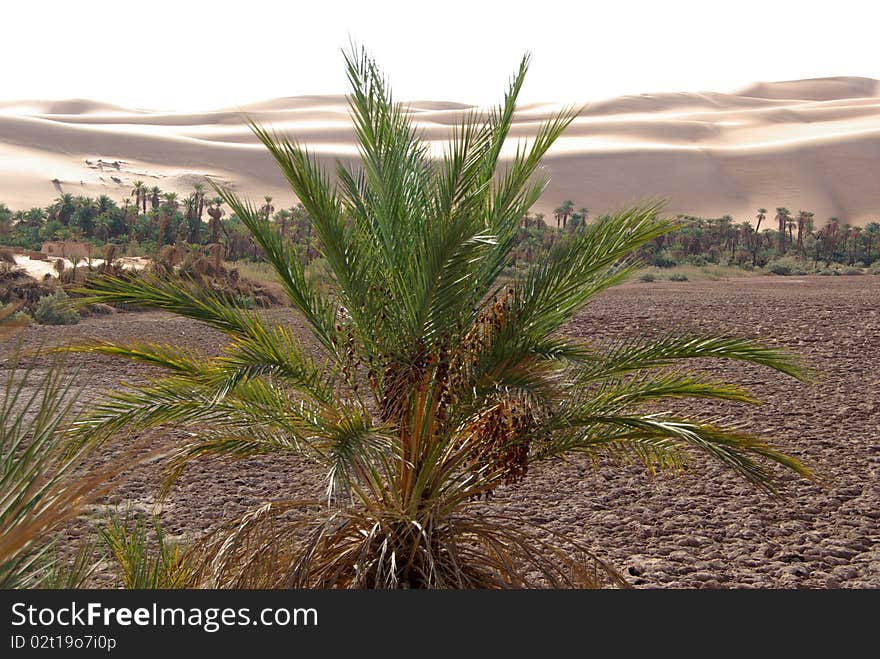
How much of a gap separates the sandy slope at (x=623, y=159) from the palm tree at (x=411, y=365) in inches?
2255

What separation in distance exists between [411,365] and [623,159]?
83.3 m

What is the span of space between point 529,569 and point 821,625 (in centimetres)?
280

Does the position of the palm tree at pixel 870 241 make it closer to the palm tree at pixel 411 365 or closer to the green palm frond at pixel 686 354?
the green palm frond at pixel 686 354

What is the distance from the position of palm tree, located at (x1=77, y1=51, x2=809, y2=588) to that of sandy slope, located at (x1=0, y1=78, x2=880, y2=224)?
5727 cm

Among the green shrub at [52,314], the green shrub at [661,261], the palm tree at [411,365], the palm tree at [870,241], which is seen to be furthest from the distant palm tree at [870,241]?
the palm tree at [411,365]

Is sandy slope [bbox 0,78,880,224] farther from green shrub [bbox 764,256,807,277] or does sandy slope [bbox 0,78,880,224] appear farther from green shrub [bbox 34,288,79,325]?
green shrub [bbox 34,288,79,325]

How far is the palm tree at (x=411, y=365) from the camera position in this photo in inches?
188

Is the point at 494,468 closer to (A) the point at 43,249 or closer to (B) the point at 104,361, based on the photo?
(B) the point at 104,361

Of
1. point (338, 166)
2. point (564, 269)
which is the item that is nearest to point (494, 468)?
point (564, 269)

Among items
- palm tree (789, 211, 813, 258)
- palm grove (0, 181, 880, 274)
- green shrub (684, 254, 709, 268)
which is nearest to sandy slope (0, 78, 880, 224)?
palm tree (789, 211, 813, 258)

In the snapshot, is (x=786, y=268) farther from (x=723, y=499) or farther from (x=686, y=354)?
(x=686, y=354)

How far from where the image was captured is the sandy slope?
72.8 m

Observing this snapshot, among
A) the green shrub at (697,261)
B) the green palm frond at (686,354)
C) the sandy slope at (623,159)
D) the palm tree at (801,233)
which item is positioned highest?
the green palm frond at (686,354)

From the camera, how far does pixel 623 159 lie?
84.8 meters
